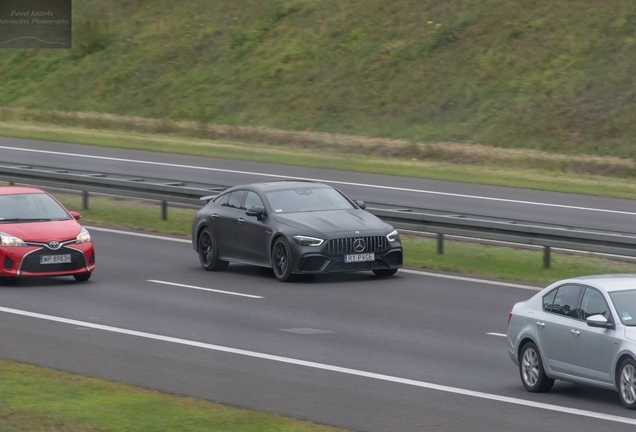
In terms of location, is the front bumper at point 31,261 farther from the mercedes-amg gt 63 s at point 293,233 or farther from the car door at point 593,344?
the car door at point 593,344

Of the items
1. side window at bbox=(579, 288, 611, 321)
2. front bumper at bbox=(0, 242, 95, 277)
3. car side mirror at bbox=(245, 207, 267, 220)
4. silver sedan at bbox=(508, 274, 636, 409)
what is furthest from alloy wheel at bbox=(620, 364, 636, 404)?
front bumper at bbox=(0, 242, 95, 277)

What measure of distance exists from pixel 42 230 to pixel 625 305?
33.0 feet

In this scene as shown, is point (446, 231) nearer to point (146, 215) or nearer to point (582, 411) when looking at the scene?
point (146, 215)

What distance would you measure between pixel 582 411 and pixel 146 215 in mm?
17222

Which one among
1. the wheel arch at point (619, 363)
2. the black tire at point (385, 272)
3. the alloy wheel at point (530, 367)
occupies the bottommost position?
the black tire at point (385, 272)

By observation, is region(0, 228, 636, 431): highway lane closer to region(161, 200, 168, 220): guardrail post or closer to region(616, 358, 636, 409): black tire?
region(616, 358, 636, 409): black tire

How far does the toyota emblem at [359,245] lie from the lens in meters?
18.1

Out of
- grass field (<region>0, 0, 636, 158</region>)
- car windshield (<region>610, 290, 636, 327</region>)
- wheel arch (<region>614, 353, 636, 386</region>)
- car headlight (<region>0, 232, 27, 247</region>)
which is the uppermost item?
grass field (<region>0, 0, 636, 158</region>)

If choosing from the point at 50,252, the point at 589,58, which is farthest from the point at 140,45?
the point at 50,252

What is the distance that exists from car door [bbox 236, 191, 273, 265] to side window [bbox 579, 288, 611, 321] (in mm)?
8212

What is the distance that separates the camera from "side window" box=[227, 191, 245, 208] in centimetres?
1986

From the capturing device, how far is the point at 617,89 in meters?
39.9

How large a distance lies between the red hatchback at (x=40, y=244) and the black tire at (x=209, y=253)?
235 centimetres

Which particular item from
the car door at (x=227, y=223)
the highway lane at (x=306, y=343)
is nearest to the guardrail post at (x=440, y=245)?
the highway lane at (x=306, y=343)
